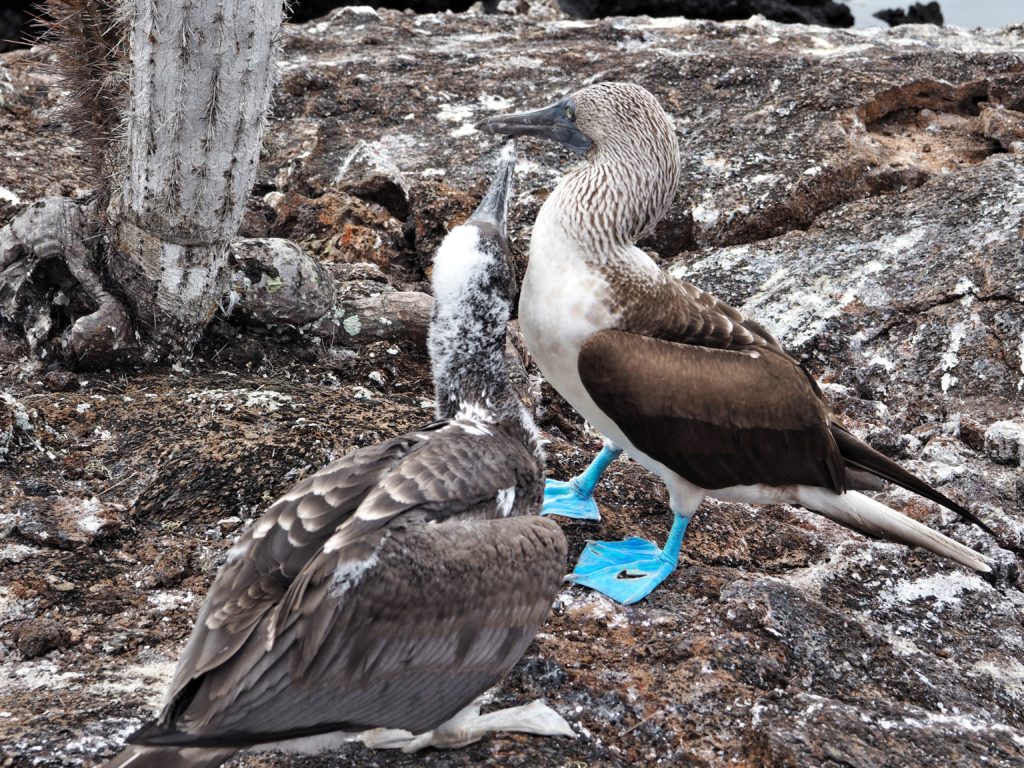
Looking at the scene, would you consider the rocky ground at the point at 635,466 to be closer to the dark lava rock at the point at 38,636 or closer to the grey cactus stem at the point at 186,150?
the dark lava rock at the point at 38,636

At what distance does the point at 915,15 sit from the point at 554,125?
9.82 metres

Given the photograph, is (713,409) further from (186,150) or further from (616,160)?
(186,150)

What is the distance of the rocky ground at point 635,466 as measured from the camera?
9.71ft

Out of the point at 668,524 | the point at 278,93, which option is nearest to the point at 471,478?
the point at 668,524

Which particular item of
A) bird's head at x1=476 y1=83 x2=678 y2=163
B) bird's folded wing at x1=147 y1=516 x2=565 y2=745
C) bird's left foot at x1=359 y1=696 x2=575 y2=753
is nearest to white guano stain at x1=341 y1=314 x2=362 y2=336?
bird's head at x1=476 y1=83 x2=678 y2=163

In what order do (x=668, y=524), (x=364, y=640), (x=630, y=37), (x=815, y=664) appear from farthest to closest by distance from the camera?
(x=630, y=37)
(x=668, y=524)
(x=815, y=664)
(x=364, y=640)

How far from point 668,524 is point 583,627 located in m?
0.93

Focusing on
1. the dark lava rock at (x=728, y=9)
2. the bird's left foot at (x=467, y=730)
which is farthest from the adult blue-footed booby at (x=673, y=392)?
the dark lava rock at (x=728, y=9)

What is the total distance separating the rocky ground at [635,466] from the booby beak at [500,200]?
104 centimetres

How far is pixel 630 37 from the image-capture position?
26.4 feet

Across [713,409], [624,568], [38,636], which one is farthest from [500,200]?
[38,636]

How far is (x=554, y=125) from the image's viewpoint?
14.0ft

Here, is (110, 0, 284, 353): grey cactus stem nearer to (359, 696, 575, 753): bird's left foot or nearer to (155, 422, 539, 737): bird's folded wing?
(155, 422, 539, 737): bird's folded wing

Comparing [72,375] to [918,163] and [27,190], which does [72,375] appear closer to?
[27,190]
